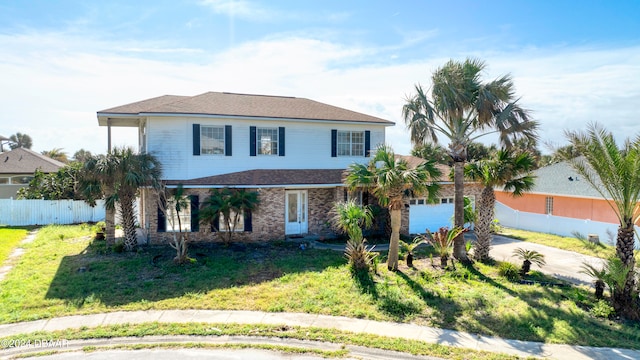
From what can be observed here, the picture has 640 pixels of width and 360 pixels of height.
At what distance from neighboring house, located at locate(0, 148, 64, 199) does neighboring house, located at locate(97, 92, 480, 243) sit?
13196mm

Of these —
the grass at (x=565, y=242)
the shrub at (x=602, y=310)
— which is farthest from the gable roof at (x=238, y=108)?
the shrub at (x=602, y=310)

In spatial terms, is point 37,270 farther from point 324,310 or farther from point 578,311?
point 578,311

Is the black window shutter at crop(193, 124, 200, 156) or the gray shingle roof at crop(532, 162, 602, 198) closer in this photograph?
the black window shutter at crop(193, 124, 200, 156)

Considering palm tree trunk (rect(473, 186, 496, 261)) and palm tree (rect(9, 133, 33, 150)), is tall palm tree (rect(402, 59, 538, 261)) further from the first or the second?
palm tree (rect(9, 133, 33, 150))

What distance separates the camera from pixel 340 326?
8719mm

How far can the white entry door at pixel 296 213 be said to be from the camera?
1844 centimetres

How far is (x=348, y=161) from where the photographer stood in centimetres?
1991

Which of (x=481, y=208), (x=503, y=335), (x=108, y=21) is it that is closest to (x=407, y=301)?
(x=503, y=335)

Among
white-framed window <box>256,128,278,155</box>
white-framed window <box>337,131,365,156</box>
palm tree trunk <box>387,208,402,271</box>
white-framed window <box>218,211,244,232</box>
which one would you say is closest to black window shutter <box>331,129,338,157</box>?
white-framed window <box>337,131,365,156</box>

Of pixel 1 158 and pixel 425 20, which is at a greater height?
pixel 425 20

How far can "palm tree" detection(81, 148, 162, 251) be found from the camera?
14.4m

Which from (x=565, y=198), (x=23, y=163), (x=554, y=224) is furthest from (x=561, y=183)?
(x=23, y=163)

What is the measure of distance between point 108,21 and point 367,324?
12349mm

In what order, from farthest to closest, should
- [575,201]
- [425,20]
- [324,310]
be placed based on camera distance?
1. [575,201]
2. [425,20]
3. [324,310]
